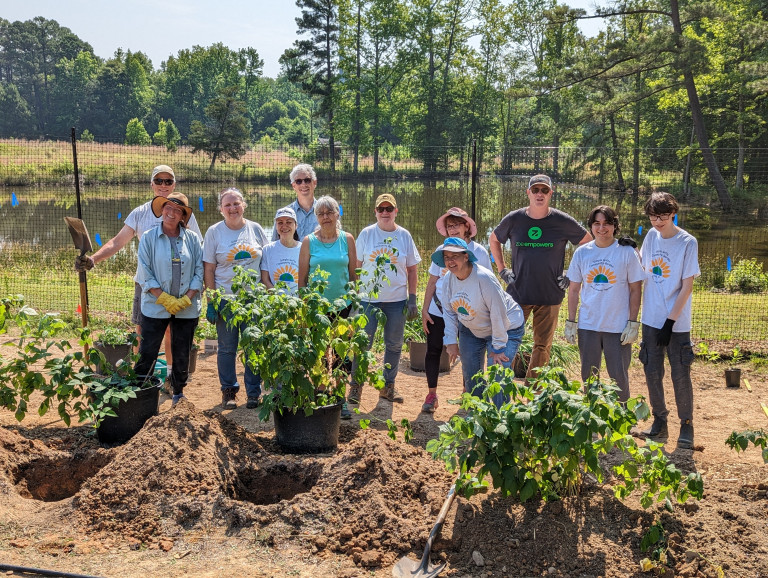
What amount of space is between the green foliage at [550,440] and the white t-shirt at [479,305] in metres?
0.89

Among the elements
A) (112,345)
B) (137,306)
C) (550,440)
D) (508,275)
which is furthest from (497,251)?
(112,345)

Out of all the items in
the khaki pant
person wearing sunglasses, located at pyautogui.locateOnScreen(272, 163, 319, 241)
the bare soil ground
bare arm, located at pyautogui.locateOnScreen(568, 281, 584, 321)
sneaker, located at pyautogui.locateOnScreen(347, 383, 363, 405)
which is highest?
person wearing sunglasses, located at pyautogui.locateOnScreen(272, 163, 319, 241)

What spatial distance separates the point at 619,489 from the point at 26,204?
26.8 metres

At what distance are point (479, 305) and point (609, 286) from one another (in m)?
1.12

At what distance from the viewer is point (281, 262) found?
5.74m

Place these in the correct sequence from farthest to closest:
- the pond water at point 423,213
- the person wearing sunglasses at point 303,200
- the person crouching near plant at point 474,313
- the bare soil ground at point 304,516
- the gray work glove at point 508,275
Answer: the pond water at point 423,213 < the person wearing sunglasses at point 303,200 < the gray work glove at point 508,275 < the person crouching near plant at point 474,313 < the bare soil ground at point 304,516

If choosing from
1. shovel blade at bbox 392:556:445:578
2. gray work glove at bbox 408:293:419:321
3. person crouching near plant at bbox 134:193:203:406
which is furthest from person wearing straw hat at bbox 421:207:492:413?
shovel blade at bbox 392:556:445:578

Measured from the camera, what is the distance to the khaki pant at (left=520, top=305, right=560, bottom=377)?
5734 millimetres

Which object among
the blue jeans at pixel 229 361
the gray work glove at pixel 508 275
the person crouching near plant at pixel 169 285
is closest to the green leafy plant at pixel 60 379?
the person crouching near plant at pixel 169 285

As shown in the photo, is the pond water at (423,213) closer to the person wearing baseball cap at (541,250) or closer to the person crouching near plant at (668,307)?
the person wearing baseball cap at (541,250)

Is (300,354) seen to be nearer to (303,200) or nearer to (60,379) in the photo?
(60,379)

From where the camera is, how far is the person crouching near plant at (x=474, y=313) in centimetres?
452

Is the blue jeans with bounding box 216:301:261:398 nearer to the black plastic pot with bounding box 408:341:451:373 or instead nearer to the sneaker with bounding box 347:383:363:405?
the sneaker with bounding box 347:383:363:405

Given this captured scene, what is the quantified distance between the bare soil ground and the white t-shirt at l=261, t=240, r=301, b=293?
58.7 inches
